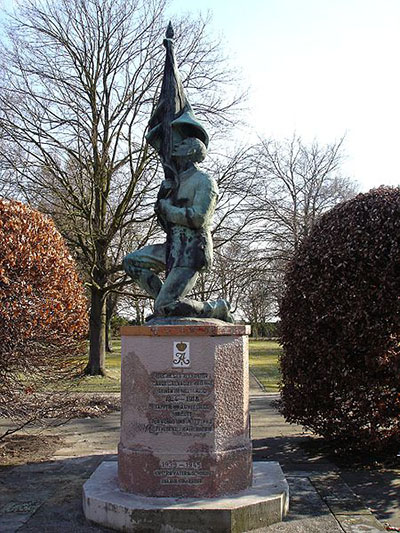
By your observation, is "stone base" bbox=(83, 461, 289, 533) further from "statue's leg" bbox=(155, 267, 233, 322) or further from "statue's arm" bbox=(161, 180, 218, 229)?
"statue's arm" bbox=(161, 180, 218, 229)

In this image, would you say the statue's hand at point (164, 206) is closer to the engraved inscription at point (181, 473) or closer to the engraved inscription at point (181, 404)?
the engraved inscription at point (181, 404)

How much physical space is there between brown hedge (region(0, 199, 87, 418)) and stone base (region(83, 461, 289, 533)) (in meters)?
2.85

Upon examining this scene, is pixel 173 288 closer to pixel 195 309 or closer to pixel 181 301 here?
pixel 181 301

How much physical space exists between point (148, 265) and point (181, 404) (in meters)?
1.69

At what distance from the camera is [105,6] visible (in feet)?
61.7

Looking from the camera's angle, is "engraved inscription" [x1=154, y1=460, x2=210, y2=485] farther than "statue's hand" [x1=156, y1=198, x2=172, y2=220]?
No

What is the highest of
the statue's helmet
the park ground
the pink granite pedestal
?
the statue's helmet

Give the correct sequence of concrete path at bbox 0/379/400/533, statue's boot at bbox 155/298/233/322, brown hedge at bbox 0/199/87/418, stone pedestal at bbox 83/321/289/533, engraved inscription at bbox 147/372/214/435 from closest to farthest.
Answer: concrete path at bbox 0/379/400/533 → stone pedestal at bbox 83/321/289/533 → engraved inscription at bbox 147/372/214/435 → statue's boot at bbox 155/298/233/322 → brown hedge at bbox 0/199/87/418

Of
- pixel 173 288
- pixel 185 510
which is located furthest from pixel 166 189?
pixel 185 510

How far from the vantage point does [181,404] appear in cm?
566

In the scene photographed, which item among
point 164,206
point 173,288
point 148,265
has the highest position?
point 164,206

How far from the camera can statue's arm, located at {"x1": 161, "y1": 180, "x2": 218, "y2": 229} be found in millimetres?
6098

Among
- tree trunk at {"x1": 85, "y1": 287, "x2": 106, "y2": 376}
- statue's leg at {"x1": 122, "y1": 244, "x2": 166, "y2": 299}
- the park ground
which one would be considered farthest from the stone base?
tree trunk at {"x1": 85, "y1": 287, "x2": 106, "y2": 376}

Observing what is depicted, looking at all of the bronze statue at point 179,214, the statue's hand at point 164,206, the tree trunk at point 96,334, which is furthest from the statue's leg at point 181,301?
the tree trunk at point 96,334
